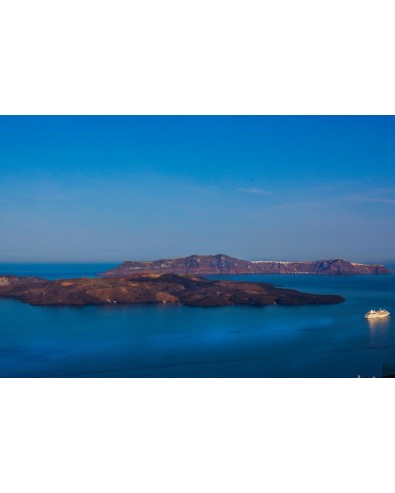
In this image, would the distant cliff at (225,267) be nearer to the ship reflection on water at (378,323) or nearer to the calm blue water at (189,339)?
the calm blue water at (189,339)

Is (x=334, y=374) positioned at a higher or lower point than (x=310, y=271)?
lower

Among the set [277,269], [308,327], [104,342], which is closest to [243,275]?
[277,269]

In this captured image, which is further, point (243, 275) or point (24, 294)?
point (243, 275)

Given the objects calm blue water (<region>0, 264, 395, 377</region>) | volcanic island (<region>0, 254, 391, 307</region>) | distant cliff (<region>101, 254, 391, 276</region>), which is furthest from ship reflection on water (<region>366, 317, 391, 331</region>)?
distant cliff (<region>101, 254, 391, 276</region>)

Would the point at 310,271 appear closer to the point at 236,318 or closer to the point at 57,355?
the point at 236,318

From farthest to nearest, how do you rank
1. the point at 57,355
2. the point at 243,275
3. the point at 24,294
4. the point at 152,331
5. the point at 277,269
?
the point at 277,269 → the point at 243,275 → the point at 24,294 → the point at 152,331 → the point at 57,355

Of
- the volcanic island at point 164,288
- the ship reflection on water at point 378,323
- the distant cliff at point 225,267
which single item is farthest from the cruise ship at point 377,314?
the distant cliff at point 225,267

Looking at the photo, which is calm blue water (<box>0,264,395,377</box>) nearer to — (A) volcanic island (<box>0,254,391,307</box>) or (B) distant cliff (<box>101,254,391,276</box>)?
(A) volcanic island (<box>0,254,391,307</box>)
